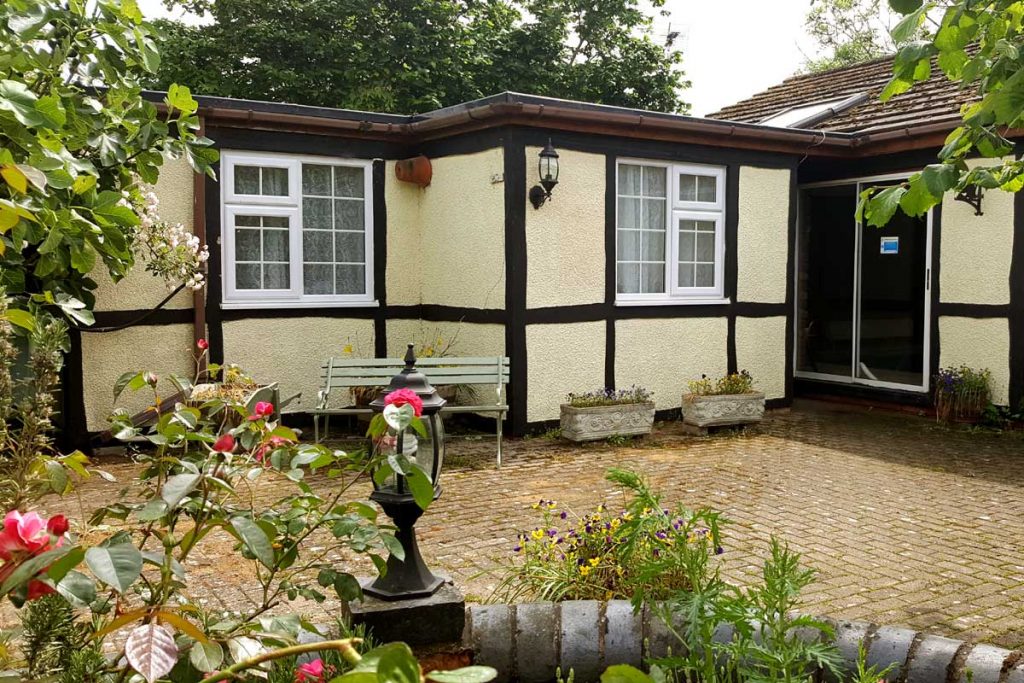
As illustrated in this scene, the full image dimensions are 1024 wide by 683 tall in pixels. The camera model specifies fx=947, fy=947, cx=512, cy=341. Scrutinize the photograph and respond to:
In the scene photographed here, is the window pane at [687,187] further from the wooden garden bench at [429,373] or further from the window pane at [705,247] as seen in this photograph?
the wooden garden bench at [429,373]

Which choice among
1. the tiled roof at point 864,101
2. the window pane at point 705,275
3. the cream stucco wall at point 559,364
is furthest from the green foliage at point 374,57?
the cream stucco wall at point 559,364

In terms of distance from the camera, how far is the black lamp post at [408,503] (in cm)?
298

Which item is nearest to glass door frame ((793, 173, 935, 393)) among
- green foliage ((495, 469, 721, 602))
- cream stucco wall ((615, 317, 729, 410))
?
cream stucco wall ((615, 317, 729, 410))

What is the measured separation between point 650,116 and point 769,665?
23.6 ft

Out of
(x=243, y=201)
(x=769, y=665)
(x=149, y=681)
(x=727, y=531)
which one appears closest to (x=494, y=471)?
(x=727, y=531)

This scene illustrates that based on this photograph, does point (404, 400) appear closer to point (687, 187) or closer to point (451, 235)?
point (451, 235)

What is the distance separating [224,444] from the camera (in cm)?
230

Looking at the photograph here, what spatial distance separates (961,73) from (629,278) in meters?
6.67

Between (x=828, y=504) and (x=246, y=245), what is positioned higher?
(x=246, y=245)

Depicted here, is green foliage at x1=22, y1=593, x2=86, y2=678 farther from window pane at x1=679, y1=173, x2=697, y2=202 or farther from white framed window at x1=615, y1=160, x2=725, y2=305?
window pane at x1=679, y1=173, x2=697, y2=202

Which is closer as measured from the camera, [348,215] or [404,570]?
[404,570]

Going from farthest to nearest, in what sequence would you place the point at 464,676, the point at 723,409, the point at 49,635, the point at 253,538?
the point at 723,409 → the point at 49,635 → the point at 253,538 → the point at 464,676

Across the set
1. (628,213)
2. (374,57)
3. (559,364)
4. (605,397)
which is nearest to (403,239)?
(559,364)

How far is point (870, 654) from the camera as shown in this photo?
2.68 metres
